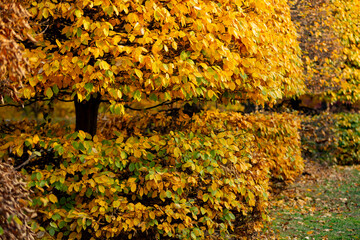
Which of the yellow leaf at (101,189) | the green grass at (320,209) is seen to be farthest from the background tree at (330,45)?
the yellow leaf at (101,189)

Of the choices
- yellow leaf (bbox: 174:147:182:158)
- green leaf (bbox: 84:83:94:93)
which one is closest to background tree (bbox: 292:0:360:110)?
yellow leaf (bbox: 174:147:182:158)

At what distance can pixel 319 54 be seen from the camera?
11.0 m

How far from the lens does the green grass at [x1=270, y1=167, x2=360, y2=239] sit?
21.5ft

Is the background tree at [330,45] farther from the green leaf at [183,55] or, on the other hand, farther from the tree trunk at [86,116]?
the green leaf at [183,55]

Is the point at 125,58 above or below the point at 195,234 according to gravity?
above

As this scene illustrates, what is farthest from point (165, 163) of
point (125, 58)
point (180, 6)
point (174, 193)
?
point (180, 6)

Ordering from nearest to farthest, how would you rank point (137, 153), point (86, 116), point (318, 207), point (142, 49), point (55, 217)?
point (142, 49) < point (55, 217) < point (137, 153) < point (86, 116) < point (318, 207)

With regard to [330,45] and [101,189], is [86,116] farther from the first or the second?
[330,45]

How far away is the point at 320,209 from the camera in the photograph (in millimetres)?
8000

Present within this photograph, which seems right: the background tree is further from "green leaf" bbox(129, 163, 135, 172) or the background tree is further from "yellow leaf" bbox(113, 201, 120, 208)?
"yellow leaf" bbox(113, 201, 120, 208)

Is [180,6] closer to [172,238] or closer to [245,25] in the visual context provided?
[245,25]

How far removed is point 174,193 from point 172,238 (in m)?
0.57

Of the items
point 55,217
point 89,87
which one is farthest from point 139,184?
point 89,87

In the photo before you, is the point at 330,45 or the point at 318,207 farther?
the point at 330,45
